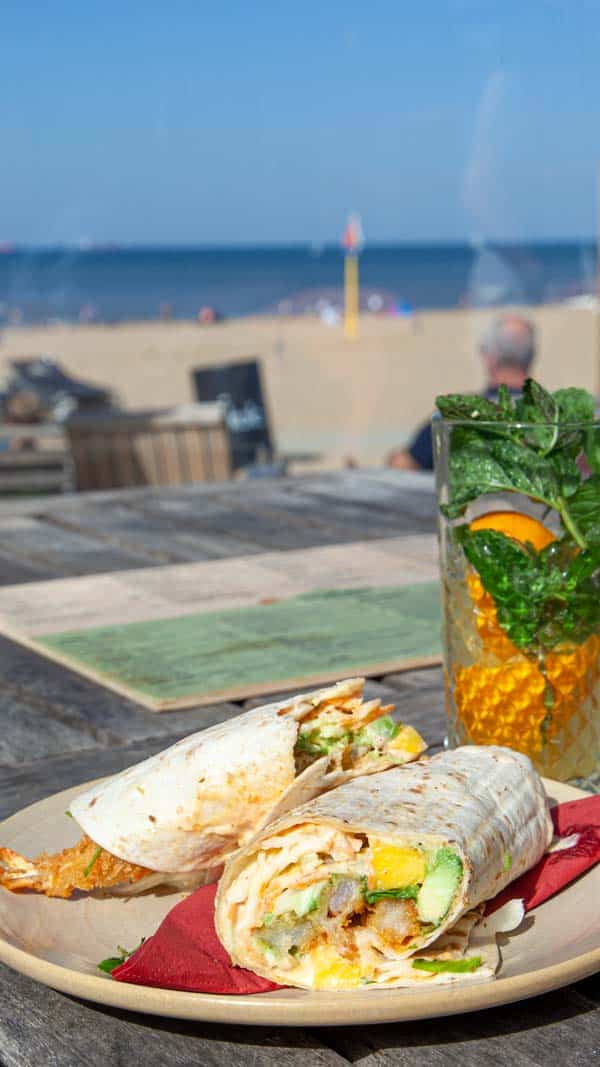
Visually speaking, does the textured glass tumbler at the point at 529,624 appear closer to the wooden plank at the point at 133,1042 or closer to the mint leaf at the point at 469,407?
the mint leaf at the point at 469,407

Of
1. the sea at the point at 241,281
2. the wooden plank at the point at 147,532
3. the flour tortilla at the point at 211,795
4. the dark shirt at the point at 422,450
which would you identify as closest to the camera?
the flour tortilla at the point at 211,795

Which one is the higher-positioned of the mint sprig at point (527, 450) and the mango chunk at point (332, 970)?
the mint sprig at point (527, 450)

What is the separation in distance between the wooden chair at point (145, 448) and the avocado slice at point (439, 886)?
141 inches

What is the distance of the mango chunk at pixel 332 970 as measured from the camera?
646mm

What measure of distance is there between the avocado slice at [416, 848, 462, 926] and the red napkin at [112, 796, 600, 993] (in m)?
0.08

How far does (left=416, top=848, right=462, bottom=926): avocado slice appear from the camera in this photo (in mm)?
A: 662

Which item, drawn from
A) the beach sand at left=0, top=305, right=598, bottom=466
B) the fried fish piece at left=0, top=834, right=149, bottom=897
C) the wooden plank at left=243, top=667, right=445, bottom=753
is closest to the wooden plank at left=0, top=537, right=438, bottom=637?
the wooden plank at left=243, top=667, right=445, bottom=753

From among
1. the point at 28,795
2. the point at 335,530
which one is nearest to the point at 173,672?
the point at 28,795

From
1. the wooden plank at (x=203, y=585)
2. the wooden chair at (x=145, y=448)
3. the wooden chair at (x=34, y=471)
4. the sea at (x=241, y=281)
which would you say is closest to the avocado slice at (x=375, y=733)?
the wooden plank at (x=203, y=585)

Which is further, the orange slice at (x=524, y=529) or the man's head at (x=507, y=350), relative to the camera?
the man's head at (x=507, y=350)

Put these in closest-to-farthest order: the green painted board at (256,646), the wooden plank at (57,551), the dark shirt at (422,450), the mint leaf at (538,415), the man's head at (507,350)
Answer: the mint leaf at (538,415)
the green painted board at (256,646)
the wooden plank at (57,551)
the dark shirt at (422,450)
the man's head at (507,350)

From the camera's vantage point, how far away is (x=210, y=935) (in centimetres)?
70

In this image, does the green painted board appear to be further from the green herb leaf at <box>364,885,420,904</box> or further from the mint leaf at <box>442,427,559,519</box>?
the green herb leaf at <box>364,885,420,904</box>

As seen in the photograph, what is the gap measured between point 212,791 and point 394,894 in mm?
140
